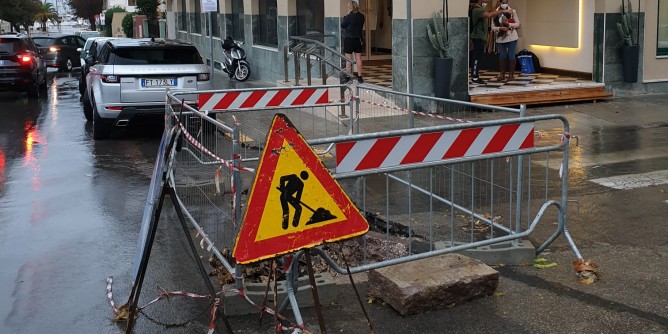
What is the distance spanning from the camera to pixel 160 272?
277 inches

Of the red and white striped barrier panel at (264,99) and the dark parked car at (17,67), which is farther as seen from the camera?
the dark parked car at (17,67)

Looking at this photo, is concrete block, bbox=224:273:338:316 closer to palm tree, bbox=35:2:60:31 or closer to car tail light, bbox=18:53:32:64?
car tail light, bbox=18:53:32:64

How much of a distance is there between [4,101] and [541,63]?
14428 mm

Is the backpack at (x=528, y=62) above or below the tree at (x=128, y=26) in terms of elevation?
below

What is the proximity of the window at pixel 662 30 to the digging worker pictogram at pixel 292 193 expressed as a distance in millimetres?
14558

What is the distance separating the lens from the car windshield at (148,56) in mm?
14102

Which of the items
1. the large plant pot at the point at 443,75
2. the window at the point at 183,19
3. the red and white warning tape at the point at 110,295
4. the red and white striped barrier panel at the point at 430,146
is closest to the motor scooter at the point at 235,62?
the large plant pot at the point at 443,75

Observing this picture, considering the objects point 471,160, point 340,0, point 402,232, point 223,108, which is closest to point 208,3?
point 340,0

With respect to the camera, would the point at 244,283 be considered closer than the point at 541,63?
Yes

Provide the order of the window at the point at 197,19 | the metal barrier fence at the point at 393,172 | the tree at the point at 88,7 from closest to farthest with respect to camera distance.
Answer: the metal barrier fence at the point at 393,172, the window at the point at 197,19, the tree at the point at 88,7

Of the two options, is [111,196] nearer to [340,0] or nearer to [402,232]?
[402,232]

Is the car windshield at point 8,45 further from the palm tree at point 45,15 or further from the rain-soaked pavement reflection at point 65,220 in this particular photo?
the palm tree at point 45,15

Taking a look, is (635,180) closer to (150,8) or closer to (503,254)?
(503,254)

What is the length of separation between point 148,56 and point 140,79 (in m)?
0.49
